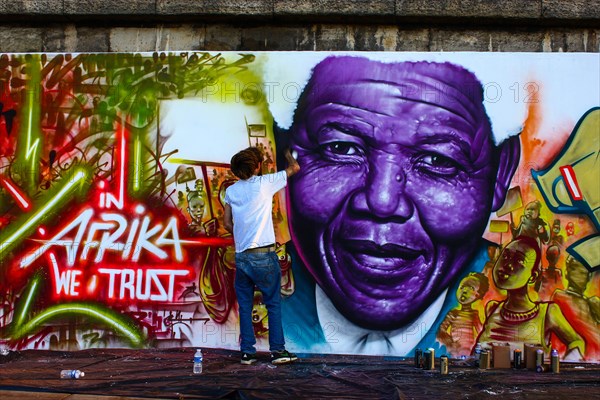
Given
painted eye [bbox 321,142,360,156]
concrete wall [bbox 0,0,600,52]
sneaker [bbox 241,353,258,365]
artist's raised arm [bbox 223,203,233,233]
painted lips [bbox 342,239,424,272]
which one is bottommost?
sneaker [bbox 241,353,258,365]

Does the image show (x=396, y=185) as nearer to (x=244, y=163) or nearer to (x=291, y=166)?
(x=291, y=166)

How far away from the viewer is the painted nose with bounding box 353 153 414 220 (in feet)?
23.6

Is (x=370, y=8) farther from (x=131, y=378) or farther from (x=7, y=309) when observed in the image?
(x=7, y=309)

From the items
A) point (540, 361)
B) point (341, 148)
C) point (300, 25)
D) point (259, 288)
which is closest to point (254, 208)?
point (259, 288)

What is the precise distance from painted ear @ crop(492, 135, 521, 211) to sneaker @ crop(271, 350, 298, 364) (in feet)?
7.15

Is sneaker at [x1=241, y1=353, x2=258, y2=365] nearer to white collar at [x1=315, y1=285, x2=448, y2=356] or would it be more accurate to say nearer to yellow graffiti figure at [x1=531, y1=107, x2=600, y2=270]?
white collar at [x1=315, y1=285, x2=448, y2=356]

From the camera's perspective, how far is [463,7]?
7.14m

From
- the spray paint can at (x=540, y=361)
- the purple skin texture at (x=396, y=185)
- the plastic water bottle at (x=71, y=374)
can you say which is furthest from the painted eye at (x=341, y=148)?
the plastic water bottle at (x=71, y=374)

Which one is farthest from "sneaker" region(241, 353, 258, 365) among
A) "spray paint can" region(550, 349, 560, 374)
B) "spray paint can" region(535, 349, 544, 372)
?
"spray paint can" region(550, 349, 560, 374)

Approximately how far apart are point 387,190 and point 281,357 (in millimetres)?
1717

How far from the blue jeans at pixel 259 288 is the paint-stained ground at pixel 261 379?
22 cm

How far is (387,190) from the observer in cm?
719

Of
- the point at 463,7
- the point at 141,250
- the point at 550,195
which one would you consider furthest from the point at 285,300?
the point at 463,7

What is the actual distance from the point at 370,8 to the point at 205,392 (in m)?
3.59
